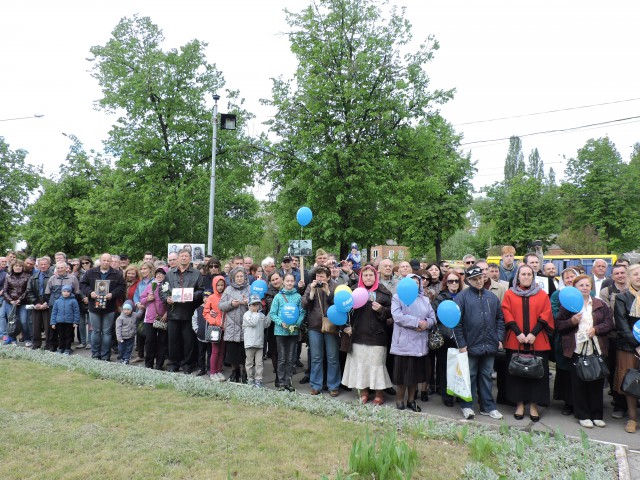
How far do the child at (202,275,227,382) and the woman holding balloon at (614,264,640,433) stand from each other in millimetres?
5734

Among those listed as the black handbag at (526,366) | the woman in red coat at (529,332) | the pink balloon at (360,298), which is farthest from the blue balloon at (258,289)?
the black handbag at (526,366)

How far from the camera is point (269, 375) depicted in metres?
7.93

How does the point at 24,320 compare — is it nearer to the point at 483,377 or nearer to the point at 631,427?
the point at 483,377

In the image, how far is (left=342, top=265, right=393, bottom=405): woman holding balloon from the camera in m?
6.22

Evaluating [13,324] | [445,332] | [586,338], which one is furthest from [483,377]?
[13,324]

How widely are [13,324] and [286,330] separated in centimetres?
752

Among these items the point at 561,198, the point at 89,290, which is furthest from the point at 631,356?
the point at 561,198

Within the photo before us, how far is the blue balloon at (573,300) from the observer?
552 centimetres

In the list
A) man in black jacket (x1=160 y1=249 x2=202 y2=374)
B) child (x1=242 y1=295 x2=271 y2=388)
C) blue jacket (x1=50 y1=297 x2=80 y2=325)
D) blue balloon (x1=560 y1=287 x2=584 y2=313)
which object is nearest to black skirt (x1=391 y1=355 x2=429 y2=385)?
blue balloon (x1=560 y1=287 x2=584 y2=313)

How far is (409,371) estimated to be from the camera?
5.89 metres

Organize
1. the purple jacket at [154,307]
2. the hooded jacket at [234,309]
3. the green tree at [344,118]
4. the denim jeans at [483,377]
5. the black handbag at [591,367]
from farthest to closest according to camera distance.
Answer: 1. the green tree at [344,118]
2. the purple jacket at [154,307]
3. the hooded jacket at [234,309]
4. the denim jeans at [483,377]
5. the black handbag at [591,367]

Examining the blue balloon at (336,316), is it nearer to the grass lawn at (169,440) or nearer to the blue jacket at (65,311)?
the grass lawn at (169,440)

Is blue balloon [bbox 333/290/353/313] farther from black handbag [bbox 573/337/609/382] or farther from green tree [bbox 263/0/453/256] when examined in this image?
green tree [bbox 263/0/453/256]

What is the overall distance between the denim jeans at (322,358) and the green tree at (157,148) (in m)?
11.5
